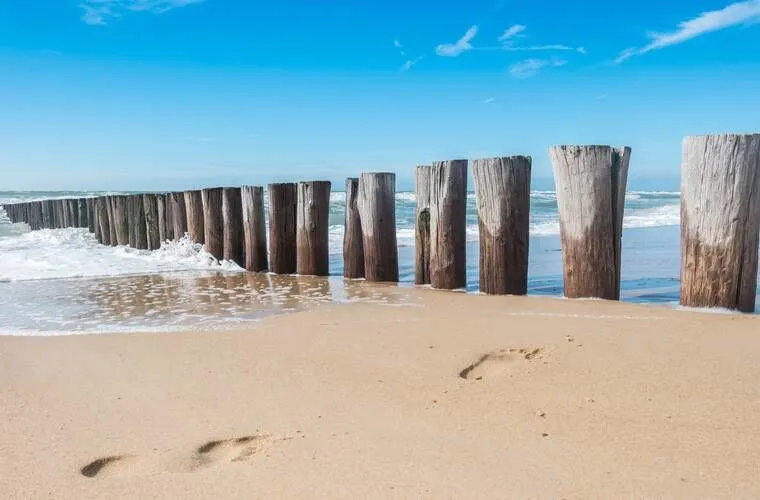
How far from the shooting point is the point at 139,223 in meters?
11.5

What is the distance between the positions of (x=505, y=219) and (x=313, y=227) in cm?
271

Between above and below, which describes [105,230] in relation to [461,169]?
Answer: below

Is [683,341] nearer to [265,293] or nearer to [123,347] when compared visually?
[123,347]

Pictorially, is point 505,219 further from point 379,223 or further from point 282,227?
point 282,227

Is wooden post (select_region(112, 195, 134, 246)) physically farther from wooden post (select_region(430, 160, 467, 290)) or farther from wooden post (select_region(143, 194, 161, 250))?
wooden post (select_region(430, 160, 467, 290))

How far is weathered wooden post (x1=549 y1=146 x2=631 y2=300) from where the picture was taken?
15.5 feet

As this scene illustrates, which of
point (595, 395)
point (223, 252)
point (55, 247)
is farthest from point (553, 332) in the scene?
point (55, 247)

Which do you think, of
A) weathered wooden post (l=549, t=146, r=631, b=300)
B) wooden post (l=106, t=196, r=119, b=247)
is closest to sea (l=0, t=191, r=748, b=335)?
weathered wooden post (l=549, t=146, r=631, b=300)

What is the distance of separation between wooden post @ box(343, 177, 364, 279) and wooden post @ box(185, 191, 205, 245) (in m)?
3.06

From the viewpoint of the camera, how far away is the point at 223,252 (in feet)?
28.5

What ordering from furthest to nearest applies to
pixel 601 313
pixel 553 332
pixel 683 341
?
pixel 601 313 < pixel 553 332 < pixel 683 341

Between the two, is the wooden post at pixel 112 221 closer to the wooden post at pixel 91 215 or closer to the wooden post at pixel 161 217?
the wooden post at pixel 91 215

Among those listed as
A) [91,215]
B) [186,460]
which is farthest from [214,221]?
[91,215]

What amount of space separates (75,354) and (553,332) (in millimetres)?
2743
